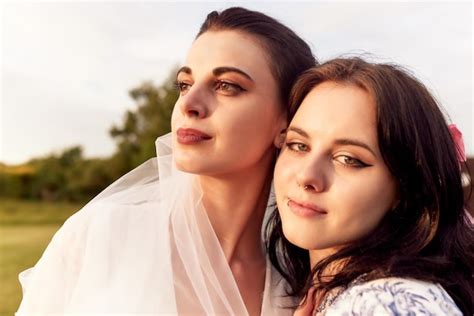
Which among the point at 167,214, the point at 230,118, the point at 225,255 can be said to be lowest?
the point at 225,255

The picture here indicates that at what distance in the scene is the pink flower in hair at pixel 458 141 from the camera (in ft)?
10.3

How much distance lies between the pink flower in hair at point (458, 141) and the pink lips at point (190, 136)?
4.00 ft

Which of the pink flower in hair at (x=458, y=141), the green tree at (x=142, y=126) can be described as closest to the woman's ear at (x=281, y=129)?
the pink flower in hair at (x=458, y=141)

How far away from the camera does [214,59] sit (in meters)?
3.37

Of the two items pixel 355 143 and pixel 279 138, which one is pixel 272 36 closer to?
pixel 279 138

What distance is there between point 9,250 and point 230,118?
23181 millimetres

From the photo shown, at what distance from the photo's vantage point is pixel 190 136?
10.7ft

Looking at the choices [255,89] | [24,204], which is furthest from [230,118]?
[24,204]

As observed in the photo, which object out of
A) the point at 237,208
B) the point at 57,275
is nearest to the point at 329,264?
the point at 237,208

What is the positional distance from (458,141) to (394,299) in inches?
44.3

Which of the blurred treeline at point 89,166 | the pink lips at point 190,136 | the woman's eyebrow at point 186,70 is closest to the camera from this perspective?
the pink lips at point 190,136

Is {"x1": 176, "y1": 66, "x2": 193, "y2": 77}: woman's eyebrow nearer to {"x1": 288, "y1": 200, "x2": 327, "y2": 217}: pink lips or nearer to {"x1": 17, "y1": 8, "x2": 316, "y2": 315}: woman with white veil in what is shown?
{"x1": 17, "y1": 8, "x2": 316, "y2": 315}: woman with white veil

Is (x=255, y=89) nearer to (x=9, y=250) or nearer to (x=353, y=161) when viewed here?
(x=353, y=161)

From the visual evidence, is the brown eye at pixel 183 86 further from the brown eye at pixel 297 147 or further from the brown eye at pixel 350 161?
the brown eye at pixel 350 161
